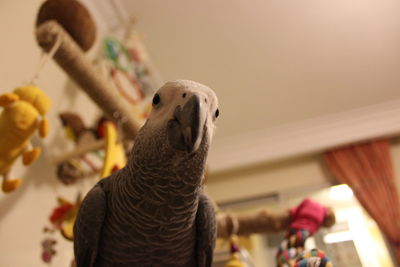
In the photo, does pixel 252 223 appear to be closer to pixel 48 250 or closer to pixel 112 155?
pixel 112 155

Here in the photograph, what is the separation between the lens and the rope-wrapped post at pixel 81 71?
0.79 m

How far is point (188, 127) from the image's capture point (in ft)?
1.34

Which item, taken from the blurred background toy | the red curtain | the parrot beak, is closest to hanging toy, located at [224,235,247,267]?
the parrot beak

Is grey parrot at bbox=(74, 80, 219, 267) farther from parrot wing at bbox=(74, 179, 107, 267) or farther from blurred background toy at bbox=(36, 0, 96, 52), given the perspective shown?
blurred background toy at bbox=(36, 0, 96, 52)

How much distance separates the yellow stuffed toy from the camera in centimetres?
66

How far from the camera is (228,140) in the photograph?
2.67m

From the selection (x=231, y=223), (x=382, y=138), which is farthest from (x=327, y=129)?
(x=231, y=223)

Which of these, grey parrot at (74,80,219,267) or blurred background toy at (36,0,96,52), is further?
blurred background toy at (36,0,96,52)

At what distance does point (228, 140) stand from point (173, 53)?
1031mm

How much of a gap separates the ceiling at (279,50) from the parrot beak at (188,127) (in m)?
1.46

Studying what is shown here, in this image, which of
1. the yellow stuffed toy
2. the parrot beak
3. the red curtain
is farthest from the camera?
the red curtain

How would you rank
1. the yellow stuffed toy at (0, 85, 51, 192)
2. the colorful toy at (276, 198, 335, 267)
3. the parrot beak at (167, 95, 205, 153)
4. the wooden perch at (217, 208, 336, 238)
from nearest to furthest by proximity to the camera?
1. the parrot beak at (167, 95, 205, 153)
2. the yellow stuffed toy at (0, 85, 51, 192)
3. the colorful toy at (276, 198, 335, 267)
4. the wooden perch at (217, 208, 336, 238)

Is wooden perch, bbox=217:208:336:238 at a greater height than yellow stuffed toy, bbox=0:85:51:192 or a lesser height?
lesser

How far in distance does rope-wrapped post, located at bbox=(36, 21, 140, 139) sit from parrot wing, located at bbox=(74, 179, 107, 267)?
467 millimetres
